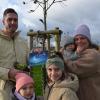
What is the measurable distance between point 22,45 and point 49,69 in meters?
0.66

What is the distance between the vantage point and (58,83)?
4.71 m

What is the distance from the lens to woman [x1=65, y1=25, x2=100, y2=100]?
4.78 m

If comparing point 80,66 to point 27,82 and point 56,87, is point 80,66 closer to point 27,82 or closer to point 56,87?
point 56,87

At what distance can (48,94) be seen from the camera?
15.8 feet

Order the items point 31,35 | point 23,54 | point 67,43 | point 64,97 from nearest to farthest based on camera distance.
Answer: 1. point 64,97
2. point 67,43
3. point 23,54
4. point 31,35

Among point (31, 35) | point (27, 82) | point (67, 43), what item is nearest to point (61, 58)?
point (67, 43)

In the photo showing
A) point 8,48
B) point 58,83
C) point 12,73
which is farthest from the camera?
point 8,48

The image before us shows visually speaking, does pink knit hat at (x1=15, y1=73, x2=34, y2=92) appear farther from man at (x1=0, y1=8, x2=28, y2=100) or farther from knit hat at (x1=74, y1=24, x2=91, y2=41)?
knit hat at (x1=74, y1=24, x2=91, y2=41)

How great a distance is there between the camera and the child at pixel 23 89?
4.83 m

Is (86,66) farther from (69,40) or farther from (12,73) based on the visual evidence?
(12,73)

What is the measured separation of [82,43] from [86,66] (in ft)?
0.94

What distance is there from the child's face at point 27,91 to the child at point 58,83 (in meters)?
0.19

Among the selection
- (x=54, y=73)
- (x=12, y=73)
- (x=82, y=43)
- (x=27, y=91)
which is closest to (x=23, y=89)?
(x=27, y=91)

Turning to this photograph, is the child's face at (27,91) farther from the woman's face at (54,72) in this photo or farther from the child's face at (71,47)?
the child's face at (71,47)
